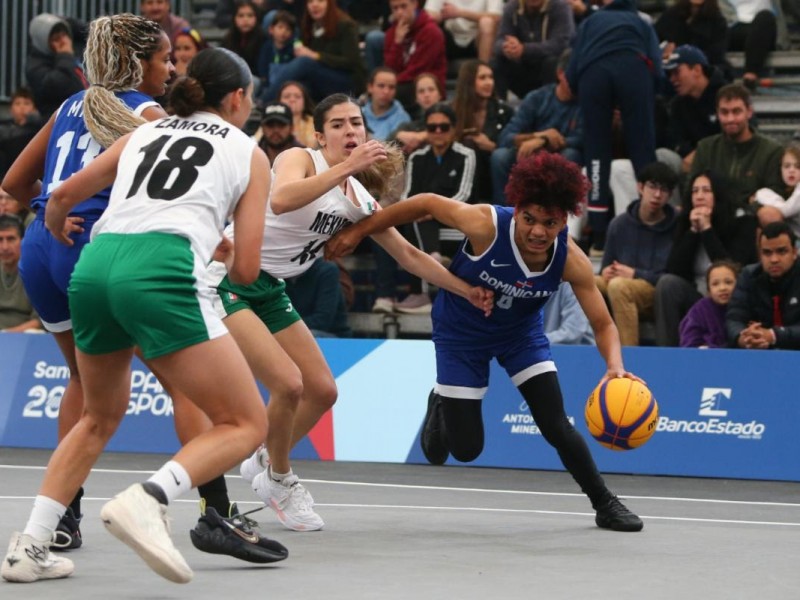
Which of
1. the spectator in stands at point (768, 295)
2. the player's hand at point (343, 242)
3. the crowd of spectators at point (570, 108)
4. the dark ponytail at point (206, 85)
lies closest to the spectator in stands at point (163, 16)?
the crowd of spectators at point (570, 108)

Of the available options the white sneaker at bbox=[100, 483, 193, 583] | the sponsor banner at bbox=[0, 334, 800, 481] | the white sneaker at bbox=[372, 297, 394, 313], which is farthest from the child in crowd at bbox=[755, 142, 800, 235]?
the white sneaker at bbox=[100, 483, 193, 583]

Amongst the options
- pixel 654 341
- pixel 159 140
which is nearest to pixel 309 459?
pixel 654 341

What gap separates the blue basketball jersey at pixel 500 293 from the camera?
25.5 feet

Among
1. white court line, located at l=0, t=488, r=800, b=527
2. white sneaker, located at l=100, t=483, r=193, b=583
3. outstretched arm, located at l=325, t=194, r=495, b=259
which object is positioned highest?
outstretched arm, located at l=325, t=194, r=495, b=259

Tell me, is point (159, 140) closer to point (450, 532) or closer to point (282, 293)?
point (282, 293)

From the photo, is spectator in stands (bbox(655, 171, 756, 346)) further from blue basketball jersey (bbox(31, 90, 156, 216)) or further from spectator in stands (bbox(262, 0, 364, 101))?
blue basketball jersey (bbox(31, 90, 156, 216))

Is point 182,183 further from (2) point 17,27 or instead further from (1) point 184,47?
(2) point 17,27

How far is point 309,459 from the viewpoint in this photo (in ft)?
38.5

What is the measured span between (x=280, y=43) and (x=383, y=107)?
5.80 ft

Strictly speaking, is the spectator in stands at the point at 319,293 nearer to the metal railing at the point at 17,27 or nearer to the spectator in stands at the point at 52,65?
the spectator in stands at the point at 52,65

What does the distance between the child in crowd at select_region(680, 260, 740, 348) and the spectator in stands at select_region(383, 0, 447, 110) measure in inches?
174

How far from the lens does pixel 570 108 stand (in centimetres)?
1397

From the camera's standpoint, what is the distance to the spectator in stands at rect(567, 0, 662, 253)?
1332cm

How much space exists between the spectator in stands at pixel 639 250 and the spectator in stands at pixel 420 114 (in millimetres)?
2075
